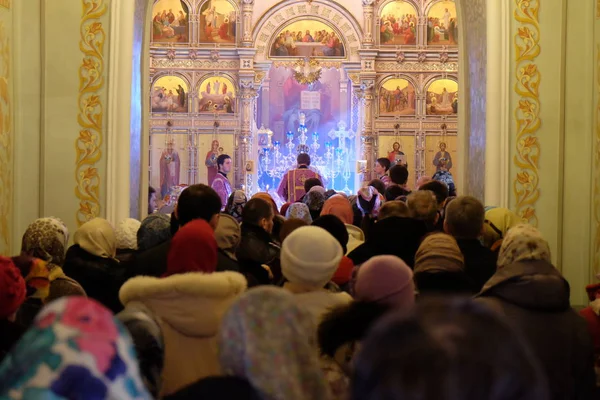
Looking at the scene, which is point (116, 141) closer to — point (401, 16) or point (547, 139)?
point (547, 139)

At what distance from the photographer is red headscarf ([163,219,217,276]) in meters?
4.22

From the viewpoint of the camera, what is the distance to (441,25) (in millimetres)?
20625

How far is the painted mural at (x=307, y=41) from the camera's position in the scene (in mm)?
20594

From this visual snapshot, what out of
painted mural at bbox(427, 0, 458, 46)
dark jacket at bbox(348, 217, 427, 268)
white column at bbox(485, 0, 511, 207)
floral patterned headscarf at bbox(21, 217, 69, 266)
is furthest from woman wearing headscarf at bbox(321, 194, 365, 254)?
painted mural at bbox(427, 0, 458, 46)

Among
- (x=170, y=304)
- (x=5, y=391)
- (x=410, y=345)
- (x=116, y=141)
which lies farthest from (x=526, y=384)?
(x=116, y=141)

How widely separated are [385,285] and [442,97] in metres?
17.2

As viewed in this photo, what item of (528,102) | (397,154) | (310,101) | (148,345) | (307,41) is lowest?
(148,345)

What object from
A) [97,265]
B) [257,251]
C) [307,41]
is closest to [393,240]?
[257,251]

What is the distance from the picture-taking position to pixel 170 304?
3.80 m

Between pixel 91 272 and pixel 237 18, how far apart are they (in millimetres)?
15507

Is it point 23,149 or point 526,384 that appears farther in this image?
point 23,149

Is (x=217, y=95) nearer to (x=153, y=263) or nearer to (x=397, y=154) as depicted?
(x=397, y=154)

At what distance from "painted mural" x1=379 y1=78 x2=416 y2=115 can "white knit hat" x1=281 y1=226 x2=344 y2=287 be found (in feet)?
54.2

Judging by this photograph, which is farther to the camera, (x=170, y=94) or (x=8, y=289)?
(x=170, y=94)
